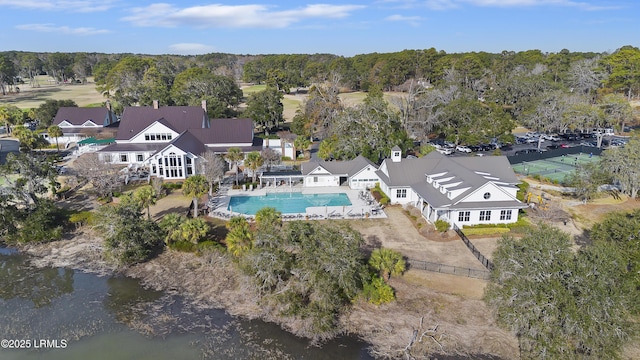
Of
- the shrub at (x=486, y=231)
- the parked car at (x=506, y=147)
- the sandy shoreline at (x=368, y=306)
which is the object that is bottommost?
the sandy shoreline at (x=368, y=306)

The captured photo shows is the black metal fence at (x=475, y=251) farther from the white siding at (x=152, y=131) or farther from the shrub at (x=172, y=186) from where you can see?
the white siding at (x=152, y=131)

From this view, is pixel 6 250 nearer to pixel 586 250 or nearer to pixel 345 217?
pixel 345 217

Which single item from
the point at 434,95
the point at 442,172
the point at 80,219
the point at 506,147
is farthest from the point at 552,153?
the point at 80,219

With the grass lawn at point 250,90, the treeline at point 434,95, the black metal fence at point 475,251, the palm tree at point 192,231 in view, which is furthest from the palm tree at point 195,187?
the grass lawn at point 250,90

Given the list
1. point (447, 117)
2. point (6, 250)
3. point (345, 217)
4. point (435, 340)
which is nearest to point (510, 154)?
point (447, 117)

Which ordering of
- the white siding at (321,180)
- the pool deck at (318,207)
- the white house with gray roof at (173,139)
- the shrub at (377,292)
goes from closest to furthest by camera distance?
1. the shrub at (377,292)
2. the pool deck at (318,207)
3. the white siding at (321,180)
4. the white house with gray roof at (173,139)

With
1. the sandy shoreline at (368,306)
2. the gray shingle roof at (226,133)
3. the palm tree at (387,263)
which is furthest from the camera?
the gray shingle roof at (226,133)

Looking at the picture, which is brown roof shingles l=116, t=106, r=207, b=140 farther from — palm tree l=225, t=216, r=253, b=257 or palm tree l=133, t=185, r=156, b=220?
palm tree l=225, t=216, r=253, b=257
